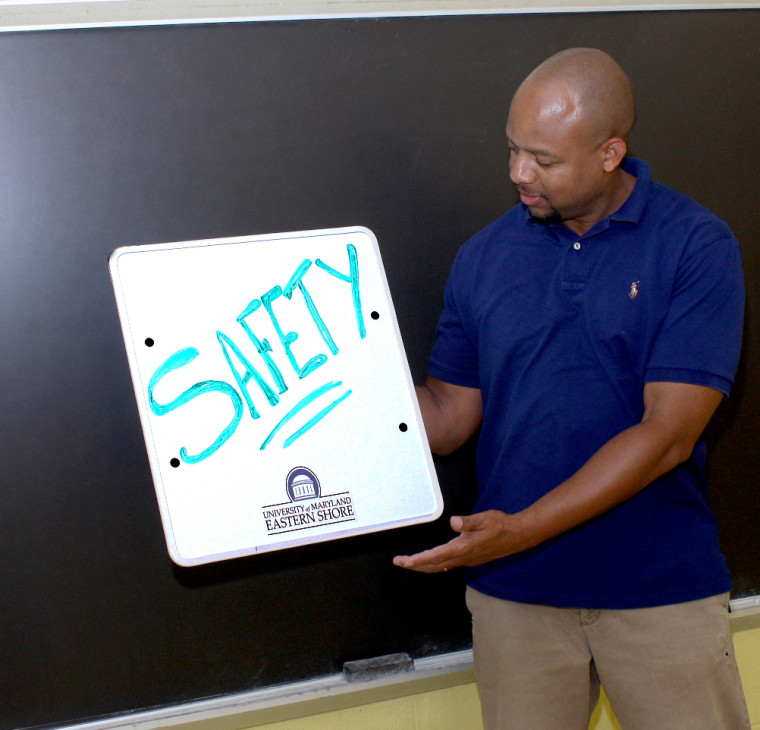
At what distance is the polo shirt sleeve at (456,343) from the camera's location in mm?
1306

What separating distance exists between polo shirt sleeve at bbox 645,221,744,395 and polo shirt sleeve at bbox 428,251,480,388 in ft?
1.02

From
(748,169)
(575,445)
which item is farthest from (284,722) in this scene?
(748,169)

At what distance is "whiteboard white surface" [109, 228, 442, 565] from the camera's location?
3.34 ft

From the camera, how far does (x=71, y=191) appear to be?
122cm

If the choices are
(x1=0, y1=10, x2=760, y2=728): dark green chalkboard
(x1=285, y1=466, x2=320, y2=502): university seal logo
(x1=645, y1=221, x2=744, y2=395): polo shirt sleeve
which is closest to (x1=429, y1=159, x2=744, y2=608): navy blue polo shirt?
(x1=645, y1=221, x2=744, y2=395): polo shirt sleeve

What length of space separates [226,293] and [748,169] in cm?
105

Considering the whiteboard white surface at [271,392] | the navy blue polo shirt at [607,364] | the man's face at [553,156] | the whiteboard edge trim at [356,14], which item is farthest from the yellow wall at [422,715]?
the whiteboard edge trim at [356,14]

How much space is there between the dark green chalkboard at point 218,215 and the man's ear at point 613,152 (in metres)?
0.27

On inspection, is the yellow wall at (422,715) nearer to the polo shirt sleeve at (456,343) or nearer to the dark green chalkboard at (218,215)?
the dark green chalkboard at (218,215)

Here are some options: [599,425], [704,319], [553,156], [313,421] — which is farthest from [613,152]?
[313,421]

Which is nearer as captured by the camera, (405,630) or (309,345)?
(309,345)

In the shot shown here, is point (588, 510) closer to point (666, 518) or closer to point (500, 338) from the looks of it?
point (666, 518)

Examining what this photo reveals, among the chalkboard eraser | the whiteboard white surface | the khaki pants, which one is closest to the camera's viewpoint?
the whiteboard white surface

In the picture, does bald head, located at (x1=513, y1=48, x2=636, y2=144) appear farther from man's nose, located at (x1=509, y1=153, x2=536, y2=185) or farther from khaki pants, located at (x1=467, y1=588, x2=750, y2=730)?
khaki pants, located at (x1=467, y1=588, x2=750, y2=730)
